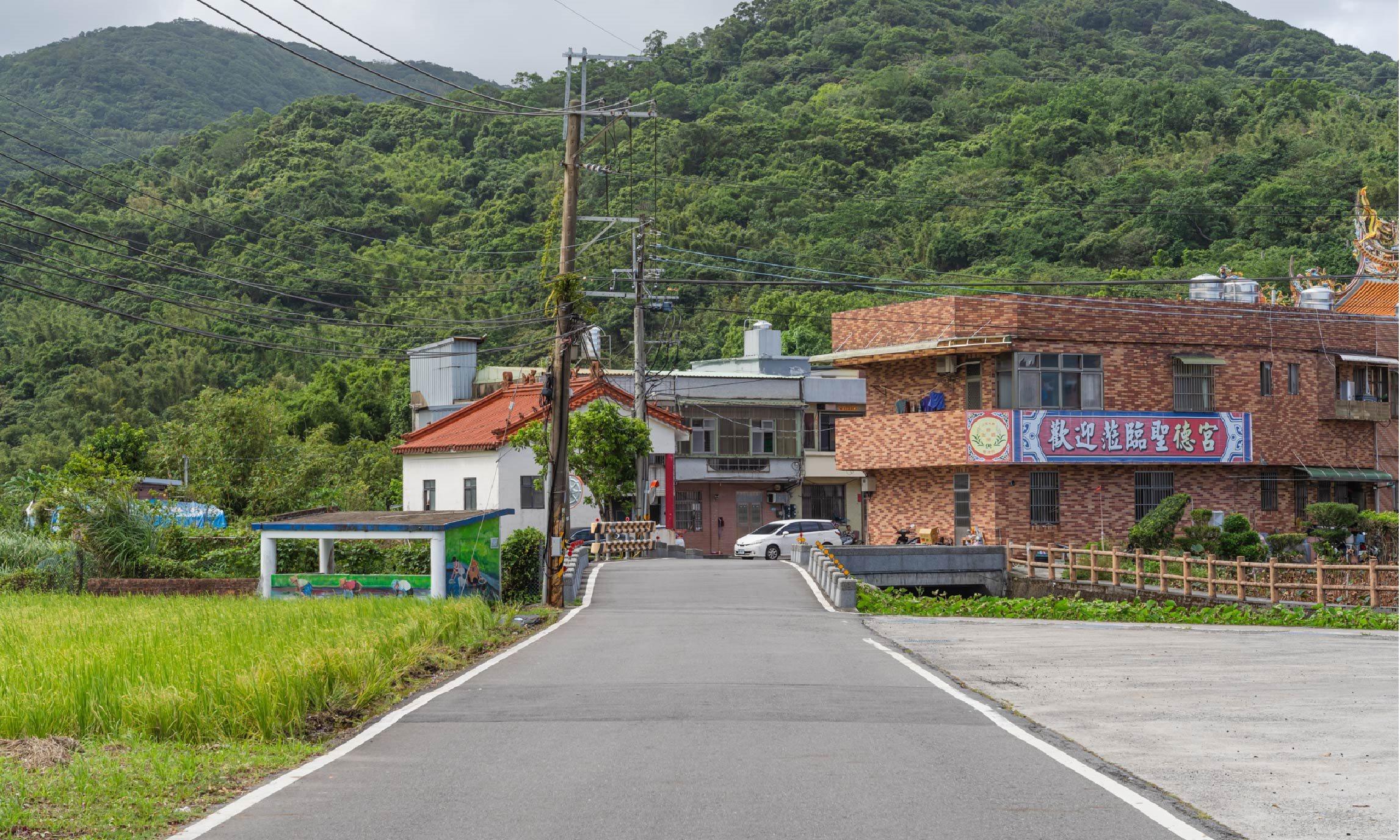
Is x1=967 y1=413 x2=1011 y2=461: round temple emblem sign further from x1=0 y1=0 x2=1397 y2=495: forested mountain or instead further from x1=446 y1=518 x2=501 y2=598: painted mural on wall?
x1=446 y1=518 x2=501 y2=598: painted mural on wall

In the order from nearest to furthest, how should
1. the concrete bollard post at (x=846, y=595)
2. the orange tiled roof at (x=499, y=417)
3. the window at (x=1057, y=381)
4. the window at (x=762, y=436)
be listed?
the concrete bollard post at (x=846, y=595), the window at (x=1057, y=381), the orange tiled roof at (x=499, y=417), the window at (x=762, y=436)

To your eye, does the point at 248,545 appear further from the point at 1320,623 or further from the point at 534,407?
the point at 1320,623

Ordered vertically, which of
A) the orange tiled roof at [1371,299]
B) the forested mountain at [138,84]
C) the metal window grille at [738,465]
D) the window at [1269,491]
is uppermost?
the forested mountain at [138,84]

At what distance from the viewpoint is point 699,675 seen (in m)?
15.6


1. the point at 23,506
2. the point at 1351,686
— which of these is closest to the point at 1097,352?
the point at 1351,686

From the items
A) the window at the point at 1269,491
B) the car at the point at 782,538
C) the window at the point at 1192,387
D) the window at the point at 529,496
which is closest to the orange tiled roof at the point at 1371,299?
the window at the point at 1269,491

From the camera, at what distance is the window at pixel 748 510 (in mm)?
57875

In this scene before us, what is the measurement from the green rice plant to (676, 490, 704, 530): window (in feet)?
119

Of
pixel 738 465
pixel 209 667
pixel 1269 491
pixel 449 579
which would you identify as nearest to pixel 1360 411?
pixel 1269 491

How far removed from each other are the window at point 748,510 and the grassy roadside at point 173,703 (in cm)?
3939

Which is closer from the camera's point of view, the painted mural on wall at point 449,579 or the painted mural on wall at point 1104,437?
the painted mural on wall at point 449,579

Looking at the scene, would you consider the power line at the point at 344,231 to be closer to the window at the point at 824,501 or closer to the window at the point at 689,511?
the window at the point at 689,511

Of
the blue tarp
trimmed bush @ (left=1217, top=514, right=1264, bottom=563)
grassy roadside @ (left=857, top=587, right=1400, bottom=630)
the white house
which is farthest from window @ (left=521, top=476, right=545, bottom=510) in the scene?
trimmed bush @ (left=1217, top=514, right=1264, bottom=563)

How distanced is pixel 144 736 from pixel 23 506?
36.2 metres
